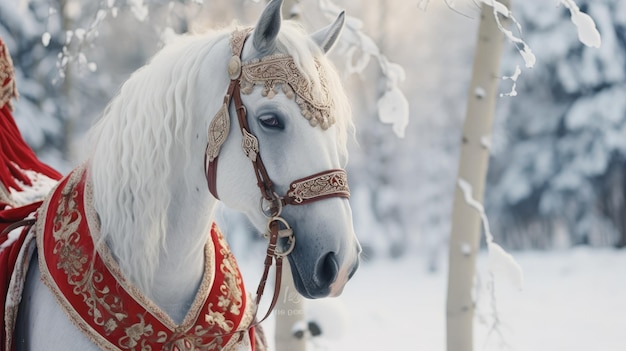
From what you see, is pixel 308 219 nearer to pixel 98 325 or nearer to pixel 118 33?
pixel 98 325

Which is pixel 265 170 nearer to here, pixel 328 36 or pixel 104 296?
pixel 328 36

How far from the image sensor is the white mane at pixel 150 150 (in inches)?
84.7

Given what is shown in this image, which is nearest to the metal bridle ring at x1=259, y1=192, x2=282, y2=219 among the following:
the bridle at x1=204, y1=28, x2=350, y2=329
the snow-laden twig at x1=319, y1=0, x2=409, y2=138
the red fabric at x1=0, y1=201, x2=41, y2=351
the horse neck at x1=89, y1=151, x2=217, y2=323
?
the bridle at x1=204, y1=28, x2=350, y2=329

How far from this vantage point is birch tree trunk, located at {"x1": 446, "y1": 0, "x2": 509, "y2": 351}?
3.99 meters

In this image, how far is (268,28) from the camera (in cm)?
207

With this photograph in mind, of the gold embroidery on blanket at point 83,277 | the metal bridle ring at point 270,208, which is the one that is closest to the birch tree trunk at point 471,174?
the metal bridle ring at point 270,208

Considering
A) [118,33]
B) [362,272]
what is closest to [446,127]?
[362,272]

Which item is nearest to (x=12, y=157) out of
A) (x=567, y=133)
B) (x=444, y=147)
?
(x=567, y=133)

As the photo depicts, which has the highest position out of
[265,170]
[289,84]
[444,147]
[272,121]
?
[444,147]

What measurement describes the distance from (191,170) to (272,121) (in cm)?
35

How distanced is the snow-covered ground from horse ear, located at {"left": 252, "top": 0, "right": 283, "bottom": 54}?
91.6 inches

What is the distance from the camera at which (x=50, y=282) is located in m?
2.21

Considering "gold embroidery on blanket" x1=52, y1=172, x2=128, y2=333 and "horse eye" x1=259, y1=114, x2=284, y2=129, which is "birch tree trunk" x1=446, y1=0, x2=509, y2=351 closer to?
"horse eye" x1=259, y1=114, x2=284, y2=129

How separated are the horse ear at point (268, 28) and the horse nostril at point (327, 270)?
25.7 inches
